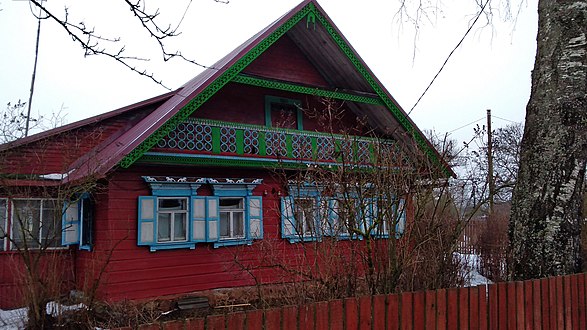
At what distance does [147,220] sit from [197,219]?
1.15 m

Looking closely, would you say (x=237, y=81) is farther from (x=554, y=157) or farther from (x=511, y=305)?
(x=511, y=305)

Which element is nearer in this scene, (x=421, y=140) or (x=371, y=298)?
(x=371, y=298)

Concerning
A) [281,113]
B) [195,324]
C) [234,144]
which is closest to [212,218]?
[234,144]

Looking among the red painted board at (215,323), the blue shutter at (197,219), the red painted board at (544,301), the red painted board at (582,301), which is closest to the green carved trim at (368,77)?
the blue shutter at (197,219)

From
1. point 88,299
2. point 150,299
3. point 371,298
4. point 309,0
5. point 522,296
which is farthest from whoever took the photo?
point 309,0

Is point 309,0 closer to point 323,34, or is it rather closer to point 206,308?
point 323,34

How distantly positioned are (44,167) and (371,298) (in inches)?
377

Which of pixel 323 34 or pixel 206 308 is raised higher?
pixel 323 34

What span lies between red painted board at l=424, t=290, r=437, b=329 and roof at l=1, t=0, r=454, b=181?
4.32 metres

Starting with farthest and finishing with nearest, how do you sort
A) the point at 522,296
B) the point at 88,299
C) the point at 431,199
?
1. the point at 88,299
2. the point at 431,199
3. the point at 522,296

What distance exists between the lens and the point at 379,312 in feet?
11.6

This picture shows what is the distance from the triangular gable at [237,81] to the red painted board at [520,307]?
3042 millimetres

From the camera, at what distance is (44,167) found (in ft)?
35.1

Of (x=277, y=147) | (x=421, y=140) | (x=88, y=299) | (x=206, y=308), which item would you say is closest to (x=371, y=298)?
(x=88, y=299)
